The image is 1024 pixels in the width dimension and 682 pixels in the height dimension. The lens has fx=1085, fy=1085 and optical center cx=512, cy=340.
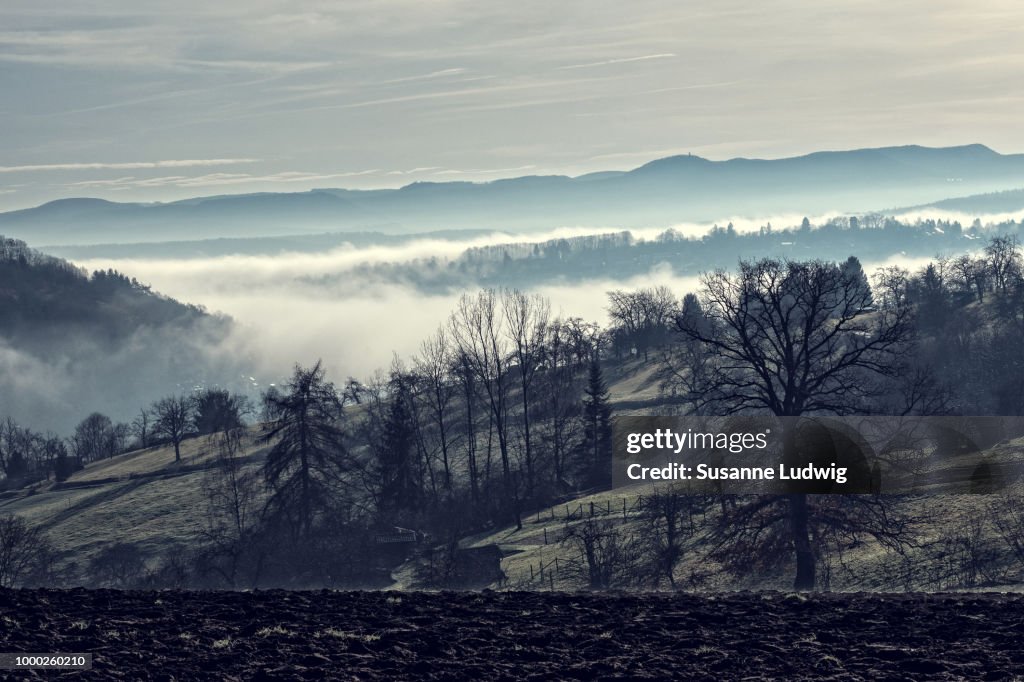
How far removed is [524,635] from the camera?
23250 millimetres

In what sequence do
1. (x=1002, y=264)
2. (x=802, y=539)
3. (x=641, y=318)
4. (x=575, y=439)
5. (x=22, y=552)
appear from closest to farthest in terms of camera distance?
(x=802, y=539)
(x=22, y=552)
(x=575, y=439)
(x=1002, y=264)
(x=641, y=318)

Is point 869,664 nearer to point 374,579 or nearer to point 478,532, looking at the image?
point 374,579

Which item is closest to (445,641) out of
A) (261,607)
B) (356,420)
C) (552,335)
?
(261,607)

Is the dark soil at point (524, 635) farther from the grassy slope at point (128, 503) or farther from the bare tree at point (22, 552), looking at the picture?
the grassy slope at point (128, 503)

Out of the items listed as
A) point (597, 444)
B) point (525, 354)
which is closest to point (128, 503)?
point (525, 354)

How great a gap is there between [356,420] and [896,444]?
91.5m

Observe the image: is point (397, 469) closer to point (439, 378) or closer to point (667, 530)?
point (439, 378)

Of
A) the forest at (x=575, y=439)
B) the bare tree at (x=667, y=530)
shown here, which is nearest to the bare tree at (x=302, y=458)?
the forest at (x=575, y=439)

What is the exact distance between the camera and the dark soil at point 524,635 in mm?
20719

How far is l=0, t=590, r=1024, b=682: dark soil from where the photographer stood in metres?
20.7

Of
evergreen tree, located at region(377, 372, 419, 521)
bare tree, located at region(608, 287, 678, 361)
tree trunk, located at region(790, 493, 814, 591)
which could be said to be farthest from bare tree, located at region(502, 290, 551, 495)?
tree trunk, located at region(790, 493, 814, 591)

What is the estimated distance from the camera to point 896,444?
Answer: 38.3m

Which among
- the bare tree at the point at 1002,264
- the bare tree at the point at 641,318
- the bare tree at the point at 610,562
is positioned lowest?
the bare tree at the point at 610,562

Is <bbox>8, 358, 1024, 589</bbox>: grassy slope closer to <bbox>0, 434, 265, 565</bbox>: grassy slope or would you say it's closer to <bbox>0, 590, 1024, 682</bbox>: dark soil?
<bbox>0, 434, 265, 565</bbox>: grassy slope
